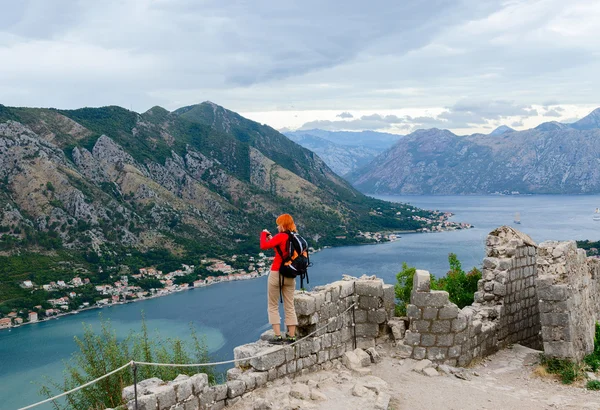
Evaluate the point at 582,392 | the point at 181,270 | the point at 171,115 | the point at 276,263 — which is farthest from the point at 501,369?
the point at 171,115

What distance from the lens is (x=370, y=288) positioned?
8.55m

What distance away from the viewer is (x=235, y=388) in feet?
20.1

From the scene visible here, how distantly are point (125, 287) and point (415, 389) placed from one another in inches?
2856

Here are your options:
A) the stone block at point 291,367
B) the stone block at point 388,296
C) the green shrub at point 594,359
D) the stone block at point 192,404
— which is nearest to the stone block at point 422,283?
the stone block at point 388,296

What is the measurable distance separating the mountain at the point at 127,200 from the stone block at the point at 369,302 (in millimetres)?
65875

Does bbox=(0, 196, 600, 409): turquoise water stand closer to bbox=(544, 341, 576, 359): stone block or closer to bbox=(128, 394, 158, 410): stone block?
bbox=(128, 394, 158, 410): stone block

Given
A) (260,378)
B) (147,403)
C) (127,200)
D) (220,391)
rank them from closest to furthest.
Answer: (147,403) < (220,391) < (260,378) < (127,200)

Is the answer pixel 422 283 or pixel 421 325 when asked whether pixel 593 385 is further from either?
pixel 422 283

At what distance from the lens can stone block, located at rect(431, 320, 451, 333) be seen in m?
8.43

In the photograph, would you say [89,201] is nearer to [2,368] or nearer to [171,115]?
[2,368]

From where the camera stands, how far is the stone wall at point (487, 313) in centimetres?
843

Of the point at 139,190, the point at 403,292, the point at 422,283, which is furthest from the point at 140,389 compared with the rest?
the point at 139,190

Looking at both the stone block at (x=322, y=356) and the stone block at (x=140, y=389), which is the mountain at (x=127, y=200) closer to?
the stone block at (x=322, y=356)

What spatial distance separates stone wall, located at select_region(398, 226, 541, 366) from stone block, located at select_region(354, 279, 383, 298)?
1.84 ft
